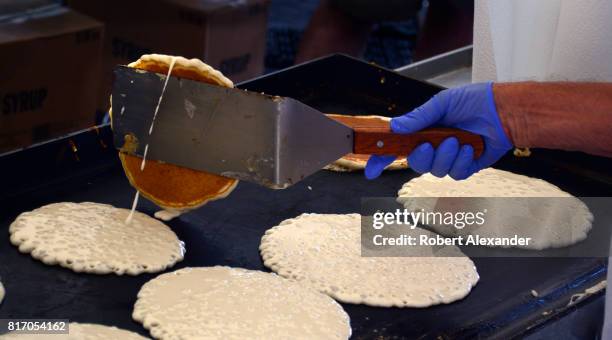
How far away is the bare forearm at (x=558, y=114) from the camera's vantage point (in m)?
2.25

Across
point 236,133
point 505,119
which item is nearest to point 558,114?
point 505,119

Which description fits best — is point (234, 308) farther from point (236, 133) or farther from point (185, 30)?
point (185, 30)

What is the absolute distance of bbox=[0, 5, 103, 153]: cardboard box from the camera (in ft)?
11.4

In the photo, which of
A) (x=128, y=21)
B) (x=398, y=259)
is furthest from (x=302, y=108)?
(x=128, y=21)

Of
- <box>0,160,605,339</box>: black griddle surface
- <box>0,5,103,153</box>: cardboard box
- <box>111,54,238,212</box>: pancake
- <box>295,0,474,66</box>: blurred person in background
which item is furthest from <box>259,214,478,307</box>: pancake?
<box>295,0,474,66</box>: blurred person in background

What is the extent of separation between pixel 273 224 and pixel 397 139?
0.46 metres

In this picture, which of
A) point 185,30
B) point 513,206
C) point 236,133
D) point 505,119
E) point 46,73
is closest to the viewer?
point 236,133

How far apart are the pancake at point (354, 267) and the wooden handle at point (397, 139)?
12.1 inches

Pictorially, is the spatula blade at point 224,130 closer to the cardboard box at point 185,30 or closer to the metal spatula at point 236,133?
the metal spatula at point 236,133

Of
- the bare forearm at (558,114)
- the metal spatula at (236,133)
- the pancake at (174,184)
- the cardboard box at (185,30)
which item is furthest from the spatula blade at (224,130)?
the cardboard box at (185,30)

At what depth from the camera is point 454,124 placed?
94.3 inches

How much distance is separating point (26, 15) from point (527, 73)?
1865mm

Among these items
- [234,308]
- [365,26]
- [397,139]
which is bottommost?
[234,308]

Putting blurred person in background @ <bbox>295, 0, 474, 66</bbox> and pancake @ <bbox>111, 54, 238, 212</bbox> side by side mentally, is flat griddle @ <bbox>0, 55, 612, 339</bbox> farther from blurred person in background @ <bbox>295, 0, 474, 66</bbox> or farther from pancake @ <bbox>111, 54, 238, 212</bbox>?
blurred person in background @ <bbox>295, 0, 474, 66</bbox>
